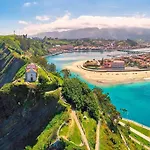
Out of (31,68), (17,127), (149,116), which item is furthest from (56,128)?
(149,116)

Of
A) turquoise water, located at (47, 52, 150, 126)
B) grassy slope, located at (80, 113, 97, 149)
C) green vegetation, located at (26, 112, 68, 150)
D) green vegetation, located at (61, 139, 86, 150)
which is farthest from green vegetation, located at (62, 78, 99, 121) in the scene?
turquoise water, located at (47, 52, 150, 126)

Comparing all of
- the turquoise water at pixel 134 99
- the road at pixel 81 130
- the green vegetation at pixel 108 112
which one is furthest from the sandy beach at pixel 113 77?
the road at pixel 81 130

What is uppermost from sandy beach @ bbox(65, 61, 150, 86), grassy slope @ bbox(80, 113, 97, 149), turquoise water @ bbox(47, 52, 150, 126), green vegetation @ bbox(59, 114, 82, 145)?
green vegetation @ bbox(59, 114, 82, 145)

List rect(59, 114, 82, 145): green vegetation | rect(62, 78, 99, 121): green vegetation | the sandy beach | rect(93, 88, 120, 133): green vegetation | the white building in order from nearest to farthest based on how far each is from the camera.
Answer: rect(59, 114, 82, 145): green vegetation, rect(62, 78, 99, 121): green vegetation, rect(93, 88, 120, 133): green vegetation, the white building, the sandy beach

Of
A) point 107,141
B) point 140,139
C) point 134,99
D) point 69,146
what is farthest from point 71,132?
point 134,99

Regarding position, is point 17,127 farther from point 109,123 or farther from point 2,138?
point 109,123

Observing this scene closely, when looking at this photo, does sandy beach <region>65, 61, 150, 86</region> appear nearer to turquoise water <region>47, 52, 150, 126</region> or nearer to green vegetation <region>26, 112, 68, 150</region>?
turquoise water <region>47, 52, 150, 126</region>
